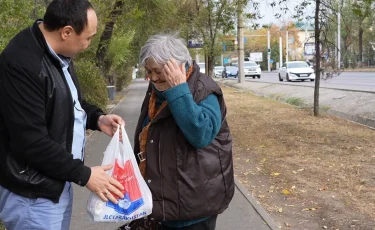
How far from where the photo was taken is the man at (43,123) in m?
1.97

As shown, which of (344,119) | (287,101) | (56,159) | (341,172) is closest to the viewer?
(56,159)

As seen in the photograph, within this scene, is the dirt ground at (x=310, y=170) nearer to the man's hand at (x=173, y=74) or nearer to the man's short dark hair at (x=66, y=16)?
the man's hand at (x=173, y=74)

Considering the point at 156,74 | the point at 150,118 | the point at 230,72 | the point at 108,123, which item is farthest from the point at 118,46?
the point at 230,72

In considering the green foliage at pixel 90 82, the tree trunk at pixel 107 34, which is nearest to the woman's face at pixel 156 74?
the green foliage at pixel 90 82

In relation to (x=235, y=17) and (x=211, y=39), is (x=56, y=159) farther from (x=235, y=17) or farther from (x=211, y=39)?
(x=211, y=39)

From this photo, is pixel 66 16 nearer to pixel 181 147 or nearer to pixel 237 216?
pixel 181 147

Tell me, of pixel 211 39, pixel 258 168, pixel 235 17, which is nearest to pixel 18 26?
pixel 258 168

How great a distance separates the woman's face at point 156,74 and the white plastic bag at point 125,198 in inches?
14.3

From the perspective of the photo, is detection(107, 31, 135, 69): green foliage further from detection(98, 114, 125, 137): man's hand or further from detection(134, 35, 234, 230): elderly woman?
detection(134, 35, 234, 230): elderly woman

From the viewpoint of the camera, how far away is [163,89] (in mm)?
2408

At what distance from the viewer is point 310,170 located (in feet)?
23.9

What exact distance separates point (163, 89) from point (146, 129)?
0.23 m

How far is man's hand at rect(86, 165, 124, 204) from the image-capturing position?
216 centimetres

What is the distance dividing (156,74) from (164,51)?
13 centimetres
